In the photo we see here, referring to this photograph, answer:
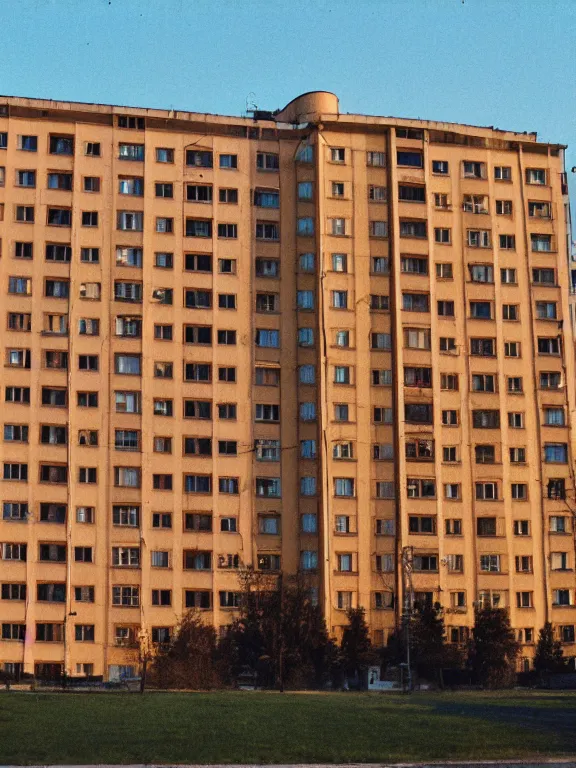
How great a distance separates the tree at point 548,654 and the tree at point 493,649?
5.47ft

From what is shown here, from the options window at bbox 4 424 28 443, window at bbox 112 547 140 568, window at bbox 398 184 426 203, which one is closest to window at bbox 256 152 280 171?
window at bbox 398 184 426 203

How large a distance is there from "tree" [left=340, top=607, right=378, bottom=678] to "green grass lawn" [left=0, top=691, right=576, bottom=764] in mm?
34378

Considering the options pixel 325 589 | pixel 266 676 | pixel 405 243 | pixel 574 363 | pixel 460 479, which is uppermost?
pixel 405 243

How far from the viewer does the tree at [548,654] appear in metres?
92.9

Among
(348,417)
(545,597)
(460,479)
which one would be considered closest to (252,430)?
(348,417)

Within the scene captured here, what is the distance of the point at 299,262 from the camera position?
98375mm

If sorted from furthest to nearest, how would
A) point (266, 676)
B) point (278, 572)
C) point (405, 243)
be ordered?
1. point (405, 243)
2. point (278, 572)
3. point (266, 676)

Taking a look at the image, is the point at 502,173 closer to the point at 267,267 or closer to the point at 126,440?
the point at 267,267

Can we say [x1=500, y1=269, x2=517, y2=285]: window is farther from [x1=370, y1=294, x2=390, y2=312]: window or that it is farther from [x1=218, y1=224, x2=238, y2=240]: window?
[x1=218, y1=224, x2=238, y2=240]: window

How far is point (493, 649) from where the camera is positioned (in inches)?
3610

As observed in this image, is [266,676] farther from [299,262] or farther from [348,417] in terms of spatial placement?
[299,262]

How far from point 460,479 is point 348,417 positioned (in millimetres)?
9120

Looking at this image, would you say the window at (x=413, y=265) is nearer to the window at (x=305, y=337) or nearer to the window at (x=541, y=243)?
the window at (x=305, y=337)

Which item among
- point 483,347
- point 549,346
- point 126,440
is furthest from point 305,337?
point 549,346
